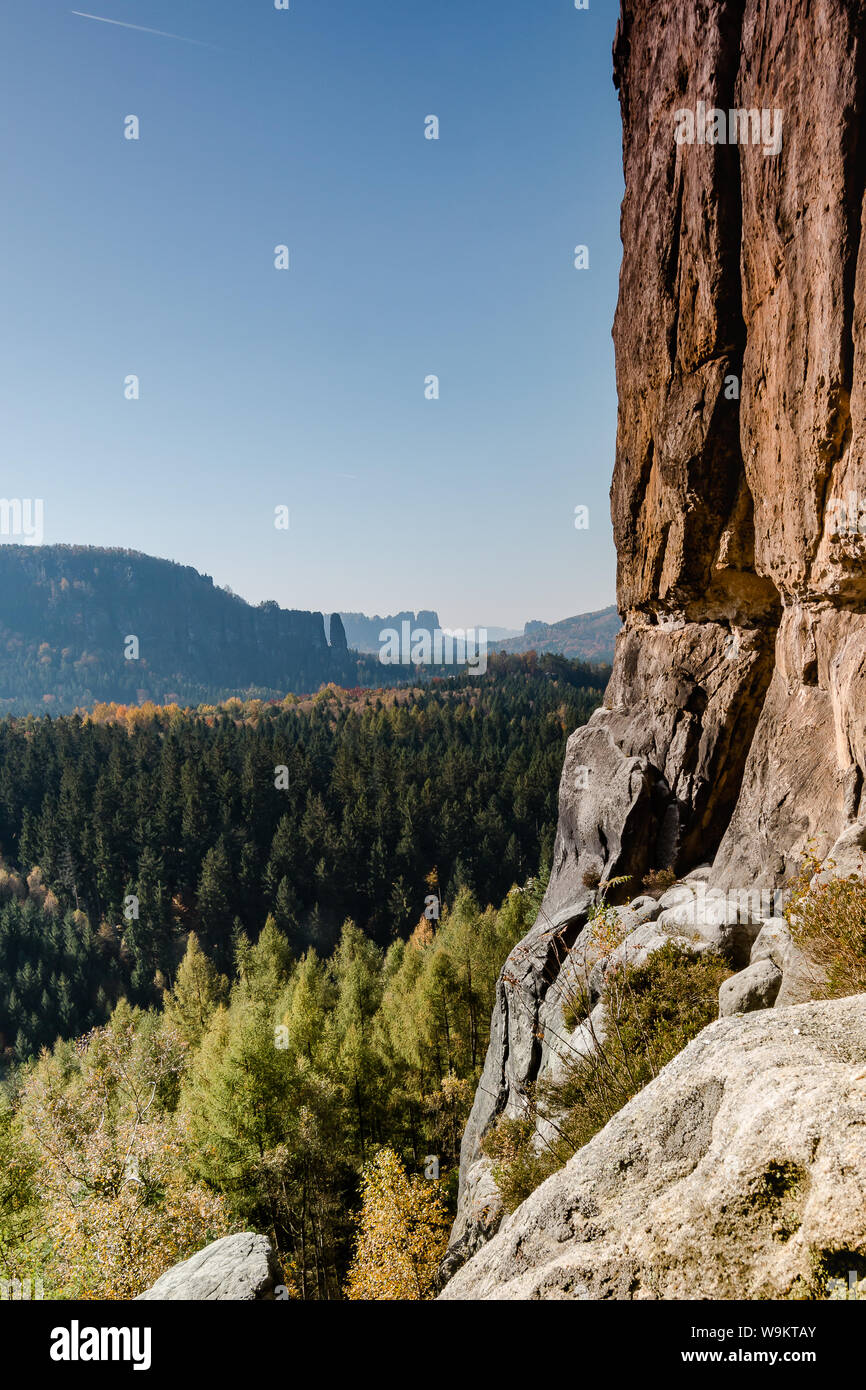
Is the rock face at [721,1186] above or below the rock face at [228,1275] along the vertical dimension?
above

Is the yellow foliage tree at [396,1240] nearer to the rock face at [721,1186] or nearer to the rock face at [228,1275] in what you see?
the rock face at [228,1275]

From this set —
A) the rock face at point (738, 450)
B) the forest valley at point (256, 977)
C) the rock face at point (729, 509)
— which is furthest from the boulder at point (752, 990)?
the forest valley at point (256, 977)

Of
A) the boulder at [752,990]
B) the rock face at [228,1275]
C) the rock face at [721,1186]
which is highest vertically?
the rock face at [721,1186]

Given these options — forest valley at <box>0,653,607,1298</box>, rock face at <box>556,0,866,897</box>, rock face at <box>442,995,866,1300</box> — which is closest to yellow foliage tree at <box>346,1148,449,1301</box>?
forest valley at <box>0,653,607,1298</box>

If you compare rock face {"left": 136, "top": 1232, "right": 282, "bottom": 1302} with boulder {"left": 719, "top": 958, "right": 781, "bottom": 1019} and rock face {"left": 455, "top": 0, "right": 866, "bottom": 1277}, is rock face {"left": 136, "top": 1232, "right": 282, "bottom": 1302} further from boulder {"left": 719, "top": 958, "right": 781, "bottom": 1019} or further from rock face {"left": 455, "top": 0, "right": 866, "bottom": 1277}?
boulder {"left": 719, "top": 958, "right": 781, "bottom": 1019}

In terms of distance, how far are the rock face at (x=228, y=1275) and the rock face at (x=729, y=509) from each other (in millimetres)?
6052

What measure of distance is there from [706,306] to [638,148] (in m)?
6.87

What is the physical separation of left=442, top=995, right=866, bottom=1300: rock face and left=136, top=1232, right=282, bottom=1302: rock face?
454 centimetres

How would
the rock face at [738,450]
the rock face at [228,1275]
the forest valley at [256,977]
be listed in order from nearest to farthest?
the rock face at [228,1275], the rock face at [738,450], the forest valley at [256,977]

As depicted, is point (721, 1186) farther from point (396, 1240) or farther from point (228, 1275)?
point (396, 1240)

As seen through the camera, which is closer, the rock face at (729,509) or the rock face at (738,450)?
the rock face at (729,509)

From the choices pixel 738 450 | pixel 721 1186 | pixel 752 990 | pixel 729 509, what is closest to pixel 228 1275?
pixel 721 1186

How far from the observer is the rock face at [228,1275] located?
979 centimetres

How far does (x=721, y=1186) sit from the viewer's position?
4820 millimetres
